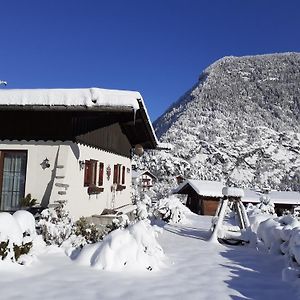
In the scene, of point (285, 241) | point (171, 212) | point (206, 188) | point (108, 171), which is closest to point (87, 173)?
point (108, 171)

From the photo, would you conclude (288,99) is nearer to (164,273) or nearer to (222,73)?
(222,73)

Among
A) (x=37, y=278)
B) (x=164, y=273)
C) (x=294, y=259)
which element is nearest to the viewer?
(x=37, y=278)

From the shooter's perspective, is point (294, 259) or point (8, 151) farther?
point (8, 151)

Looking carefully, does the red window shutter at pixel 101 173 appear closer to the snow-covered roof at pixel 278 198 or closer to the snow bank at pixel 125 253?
the snow bank at pixel 125 253

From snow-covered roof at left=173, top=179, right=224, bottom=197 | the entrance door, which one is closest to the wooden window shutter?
the entrance door

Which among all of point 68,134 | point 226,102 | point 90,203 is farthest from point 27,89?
point 226,102

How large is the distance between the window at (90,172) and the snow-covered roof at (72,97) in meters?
2.31

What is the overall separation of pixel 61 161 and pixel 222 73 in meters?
130

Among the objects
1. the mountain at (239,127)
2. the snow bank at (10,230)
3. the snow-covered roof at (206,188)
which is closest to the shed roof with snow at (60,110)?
the snow bank at (10,230)

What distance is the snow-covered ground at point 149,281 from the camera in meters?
4.28

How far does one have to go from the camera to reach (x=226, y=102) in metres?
116

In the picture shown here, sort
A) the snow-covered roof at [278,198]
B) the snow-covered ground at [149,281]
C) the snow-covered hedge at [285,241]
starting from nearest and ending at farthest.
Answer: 1. the snow-covered ground at [149,281]
2. the snow-covered hedge at [285,241]
3. the snow-covered roof at [278,198]

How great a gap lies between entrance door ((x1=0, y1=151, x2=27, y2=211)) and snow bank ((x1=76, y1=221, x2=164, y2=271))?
4226mm

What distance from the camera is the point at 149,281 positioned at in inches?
192
